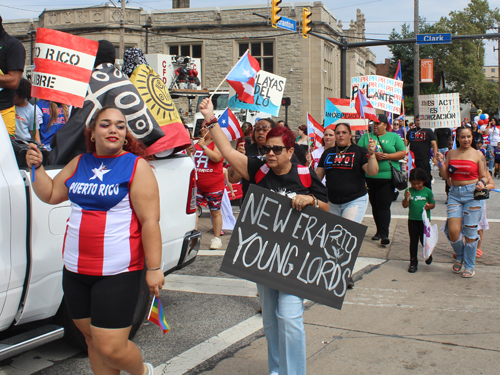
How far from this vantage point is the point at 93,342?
9.93 feet

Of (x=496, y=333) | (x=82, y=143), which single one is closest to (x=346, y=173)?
(x=496, y=333)

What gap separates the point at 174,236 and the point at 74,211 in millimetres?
1484

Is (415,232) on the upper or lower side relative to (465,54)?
lower

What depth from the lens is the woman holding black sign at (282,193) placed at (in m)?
3.28

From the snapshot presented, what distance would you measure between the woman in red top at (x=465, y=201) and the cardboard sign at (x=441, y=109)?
4.89 meters

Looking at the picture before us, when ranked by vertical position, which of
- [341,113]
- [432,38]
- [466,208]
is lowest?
[466,208]

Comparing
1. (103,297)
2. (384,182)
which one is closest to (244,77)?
(384,182)

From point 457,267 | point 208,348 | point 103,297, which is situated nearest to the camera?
point 103,297

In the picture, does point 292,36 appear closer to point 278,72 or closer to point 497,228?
point 278,72

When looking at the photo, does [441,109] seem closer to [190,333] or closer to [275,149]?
[190,333]

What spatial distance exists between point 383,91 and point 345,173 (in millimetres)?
4588

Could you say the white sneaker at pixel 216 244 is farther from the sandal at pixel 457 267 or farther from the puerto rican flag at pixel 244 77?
the sandal at pixel 457 267

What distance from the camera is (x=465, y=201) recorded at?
6.33m

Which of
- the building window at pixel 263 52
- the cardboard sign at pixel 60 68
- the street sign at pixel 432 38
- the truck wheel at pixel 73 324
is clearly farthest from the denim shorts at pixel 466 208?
the building window at pixel 263 52
